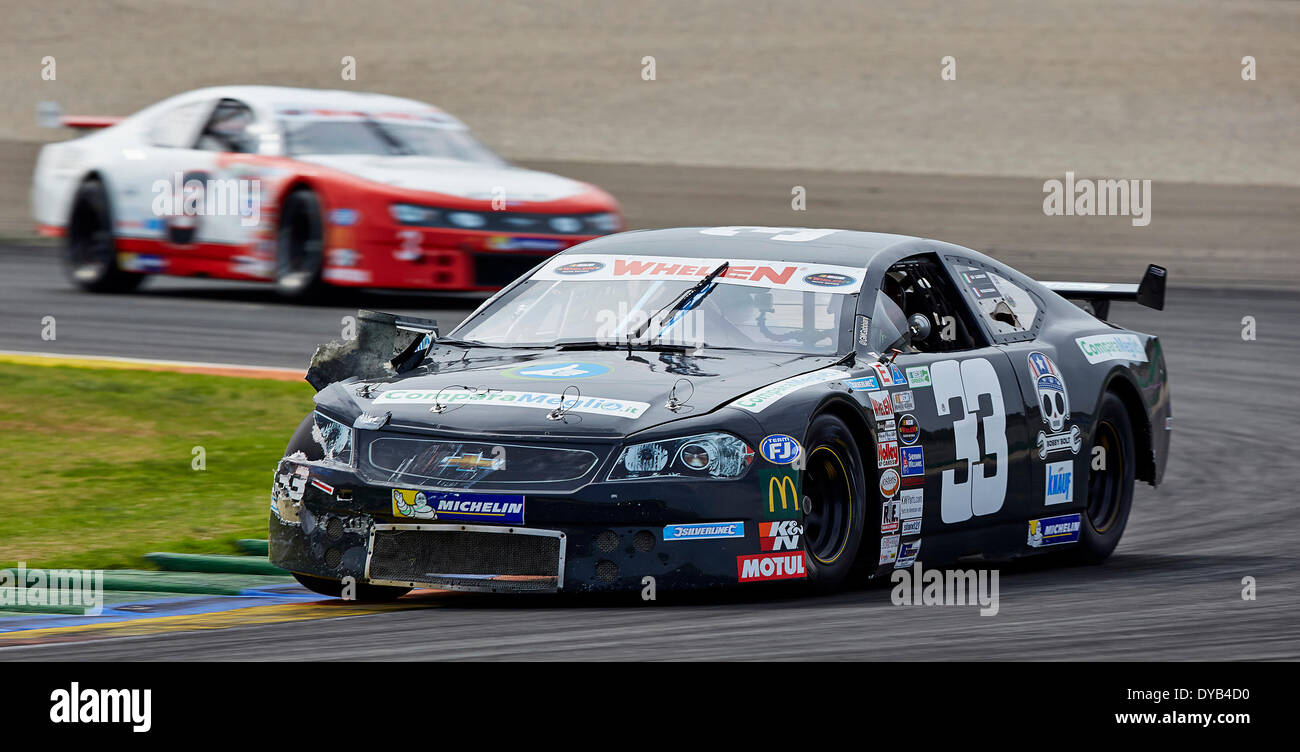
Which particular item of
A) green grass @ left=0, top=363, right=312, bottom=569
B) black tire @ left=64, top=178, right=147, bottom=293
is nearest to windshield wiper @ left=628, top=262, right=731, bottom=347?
green grass @ left=0, top=363, right=312, bottom=569

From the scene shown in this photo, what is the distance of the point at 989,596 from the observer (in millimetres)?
7348

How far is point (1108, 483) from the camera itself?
9000mm

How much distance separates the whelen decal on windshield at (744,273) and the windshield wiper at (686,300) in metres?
0.03

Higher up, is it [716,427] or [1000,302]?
[1000,302]

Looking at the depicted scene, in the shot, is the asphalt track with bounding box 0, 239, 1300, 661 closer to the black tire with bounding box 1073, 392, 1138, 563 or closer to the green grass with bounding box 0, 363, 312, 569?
the black tire with bounding box 1073, 392, 1138, 563

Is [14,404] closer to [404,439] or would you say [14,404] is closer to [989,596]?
[404,439]

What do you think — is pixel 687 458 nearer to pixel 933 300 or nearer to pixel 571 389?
pixel 571 389

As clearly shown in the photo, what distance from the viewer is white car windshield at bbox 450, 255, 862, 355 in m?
7.75

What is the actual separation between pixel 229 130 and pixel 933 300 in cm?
955

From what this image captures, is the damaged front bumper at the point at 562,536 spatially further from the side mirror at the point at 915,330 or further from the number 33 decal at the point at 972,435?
the side mirror at the point at 915,330

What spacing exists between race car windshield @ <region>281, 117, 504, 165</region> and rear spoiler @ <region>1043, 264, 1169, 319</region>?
8.00 m

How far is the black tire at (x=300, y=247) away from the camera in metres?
16.2

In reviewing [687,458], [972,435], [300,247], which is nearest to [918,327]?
[972,435]
